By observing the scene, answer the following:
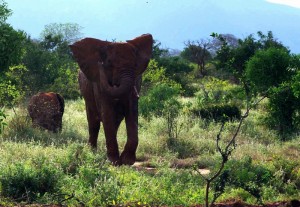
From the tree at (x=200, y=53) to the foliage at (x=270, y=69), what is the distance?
19472mm

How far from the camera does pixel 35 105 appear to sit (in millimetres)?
14414

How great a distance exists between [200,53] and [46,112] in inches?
1274

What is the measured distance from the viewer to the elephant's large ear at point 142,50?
10.5 meters

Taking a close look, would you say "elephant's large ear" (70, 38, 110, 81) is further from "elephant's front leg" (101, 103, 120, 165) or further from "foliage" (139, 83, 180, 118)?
"foliage" (139, 83, 180, 118)

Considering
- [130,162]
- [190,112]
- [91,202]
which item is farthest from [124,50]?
[190,112]

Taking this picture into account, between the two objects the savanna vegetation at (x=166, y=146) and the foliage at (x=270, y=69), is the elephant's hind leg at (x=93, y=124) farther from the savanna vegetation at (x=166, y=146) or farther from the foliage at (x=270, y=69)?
the foliage at (x=270, y=69)

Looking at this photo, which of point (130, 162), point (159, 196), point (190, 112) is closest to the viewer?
point (159, 196)

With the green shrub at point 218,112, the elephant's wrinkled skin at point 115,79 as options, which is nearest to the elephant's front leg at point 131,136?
the elephant's wrinkled skin at point 115,79

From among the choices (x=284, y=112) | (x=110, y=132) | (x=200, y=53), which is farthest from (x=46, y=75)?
(x=200, y=53)

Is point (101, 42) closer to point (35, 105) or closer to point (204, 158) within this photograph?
point (204, 158)

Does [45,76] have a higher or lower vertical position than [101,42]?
lower

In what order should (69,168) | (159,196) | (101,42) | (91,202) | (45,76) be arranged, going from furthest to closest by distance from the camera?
1. (45,76)
2. (101,42)
3. (69,168)
4. (159,196)
5. (91,202)

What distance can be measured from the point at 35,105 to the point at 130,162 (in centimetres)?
521

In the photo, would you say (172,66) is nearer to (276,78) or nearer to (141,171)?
(276,78)
